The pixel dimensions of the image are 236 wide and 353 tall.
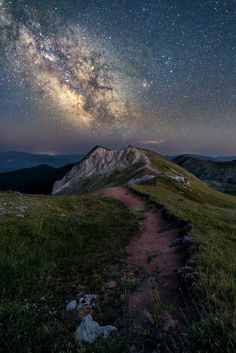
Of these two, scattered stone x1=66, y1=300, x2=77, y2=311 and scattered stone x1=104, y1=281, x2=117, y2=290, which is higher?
scattered stone x1=66, y1=300, x2=77, y2=311

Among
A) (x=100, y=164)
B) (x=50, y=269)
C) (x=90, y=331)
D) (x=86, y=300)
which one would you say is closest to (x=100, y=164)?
(x=100, y=164)

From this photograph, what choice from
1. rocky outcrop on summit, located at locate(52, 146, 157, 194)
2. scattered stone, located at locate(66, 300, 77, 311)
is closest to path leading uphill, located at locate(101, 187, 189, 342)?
scattered stone, located at locate(66, 300, 77, 311)

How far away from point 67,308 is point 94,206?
16.6 m

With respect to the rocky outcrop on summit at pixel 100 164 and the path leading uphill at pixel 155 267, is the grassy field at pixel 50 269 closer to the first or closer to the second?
the path leading uphill at pixel 155 267

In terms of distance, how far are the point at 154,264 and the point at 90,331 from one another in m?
5.01

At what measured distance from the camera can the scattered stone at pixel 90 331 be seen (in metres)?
5.69

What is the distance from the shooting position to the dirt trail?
661 cm

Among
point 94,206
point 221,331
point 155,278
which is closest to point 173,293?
point 155,278

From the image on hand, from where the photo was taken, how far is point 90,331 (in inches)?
231

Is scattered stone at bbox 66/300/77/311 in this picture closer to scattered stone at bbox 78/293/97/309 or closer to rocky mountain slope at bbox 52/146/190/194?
scattered stone at bbox 78/293/97/309

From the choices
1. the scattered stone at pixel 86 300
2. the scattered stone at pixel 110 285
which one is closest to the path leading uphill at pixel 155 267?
the scattered stone at pixel 110 285

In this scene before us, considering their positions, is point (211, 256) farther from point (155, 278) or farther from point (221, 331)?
point (221, 331)

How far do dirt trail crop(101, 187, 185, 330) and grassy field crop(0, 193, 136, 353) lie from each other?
69 centimetres

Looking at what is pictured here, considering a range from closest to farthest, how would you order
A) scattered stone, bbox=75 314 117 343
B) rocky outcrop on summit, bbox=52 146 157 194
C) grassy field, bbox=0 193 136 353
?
scattered stone, bbox=75 314 117 343 < grassy field, bbox=0 193 136 353 < rocky outcrop on summit, bbox=52 146 157 194
